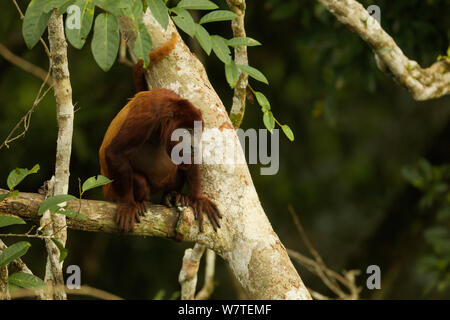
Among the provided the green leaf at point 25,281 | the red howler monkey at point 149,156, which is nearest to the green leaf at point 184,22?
the red howler monkey at point 149,156

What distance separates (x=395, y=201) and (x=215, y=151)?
Answer: 11.2 ft

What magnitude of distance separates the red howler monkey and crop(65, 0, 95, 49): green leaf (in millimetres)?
986

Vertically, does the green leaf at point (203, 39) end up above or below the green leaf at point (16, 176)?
above

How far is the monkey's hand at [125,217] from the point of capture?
2.63 meters

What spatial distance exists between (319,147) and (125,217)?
621 cm

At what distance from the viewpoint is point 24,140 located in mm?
5242

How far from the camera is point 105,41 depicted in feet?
5.93

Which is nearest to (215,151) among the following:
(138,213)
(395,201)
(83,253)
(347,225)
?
(138,213)

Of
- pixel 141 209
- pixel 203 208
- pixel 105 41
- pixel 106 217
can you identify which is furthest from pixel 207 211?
pixel 105 41

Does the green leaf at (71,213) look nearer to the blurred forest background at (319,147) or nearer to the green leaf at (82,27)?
the green leaf at (82,27)

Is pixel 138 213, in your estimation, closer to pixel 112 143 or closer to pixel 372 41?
pixel 112 143

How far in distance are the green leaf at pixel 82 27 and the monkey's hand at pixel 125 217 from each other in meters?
1.01

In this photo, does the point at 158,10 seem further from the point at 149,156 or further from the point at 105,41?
the point at 149,156

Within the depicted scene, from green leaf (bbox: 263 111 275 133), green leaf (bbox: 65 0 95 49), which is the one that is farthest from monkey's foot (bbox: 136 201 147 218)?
green leaf (bbox: 65 0 95 49)
